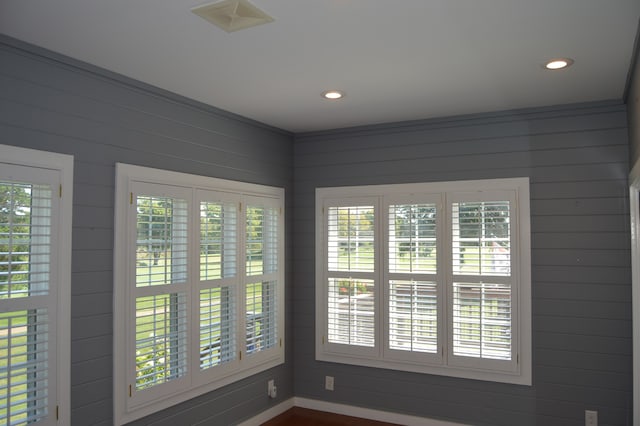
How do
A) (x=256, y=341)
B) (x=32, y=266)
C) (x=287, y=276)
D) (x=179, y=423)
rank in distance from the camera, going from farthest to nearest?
(x=287, y=276) → (x=256, y=341) → (x=179, y=423) → (x=32, y=266)

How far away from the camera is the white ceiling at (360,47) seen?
2367 mm

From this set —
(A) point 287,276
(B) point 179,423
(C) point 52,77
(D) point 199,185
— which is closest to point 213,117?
(D) point 199,185

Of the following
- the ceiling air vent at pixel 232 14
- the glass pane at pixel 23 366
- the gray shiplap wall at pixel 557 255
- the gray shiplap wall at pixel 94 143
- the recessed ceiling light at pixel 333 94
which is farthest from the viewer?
the gray shiplap wall at pixel 557 255

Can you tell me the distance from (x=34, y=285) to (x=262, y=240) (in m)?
2.13

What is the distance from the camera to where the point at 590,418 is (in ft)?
12.7

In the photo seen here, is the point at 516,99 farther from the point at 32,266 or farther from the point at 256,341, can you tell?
the point at 32,266

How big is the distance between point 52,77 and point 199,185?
1.28m

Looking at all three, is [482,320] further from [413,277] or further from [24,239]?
[24,239]

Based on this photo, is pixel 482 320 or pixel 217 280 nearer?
pixel 217 280

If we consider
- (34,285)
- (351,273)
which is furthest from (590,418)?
(34,285)

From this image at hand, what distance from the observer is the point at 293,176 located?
5.18 m

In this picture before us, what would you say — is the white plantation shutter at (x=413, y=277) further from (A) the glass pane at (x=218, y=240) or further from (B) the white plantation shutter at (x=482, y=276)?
(A) the glass pane at (x=218, y=240)

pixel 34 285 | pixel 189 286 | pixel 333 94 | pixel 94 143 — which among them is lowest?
pixel 189 286

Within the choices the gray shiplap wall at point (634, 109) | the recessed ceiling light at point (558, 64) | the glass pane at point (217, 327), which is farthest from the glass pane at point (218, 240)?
the gray shiplap wall at point (634, 109)
